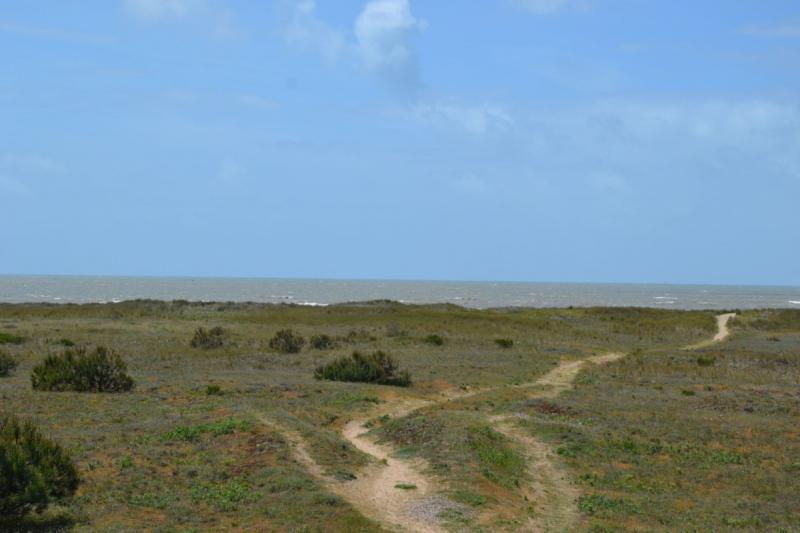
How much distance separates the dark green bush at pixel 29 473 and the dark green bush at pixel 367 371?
66.4 feet

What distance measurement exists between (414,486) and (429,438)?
4.51 metres

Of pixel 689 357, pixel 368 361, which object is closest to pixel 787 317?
pixel 689 357

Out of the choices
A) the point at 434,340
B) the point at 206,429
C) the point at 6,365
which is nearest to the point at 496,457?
the point at 206,429

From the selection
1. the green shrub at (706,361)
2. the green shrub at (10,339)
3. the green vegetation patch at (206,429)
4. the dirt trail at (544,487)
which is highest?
the green shrub at (10,339)

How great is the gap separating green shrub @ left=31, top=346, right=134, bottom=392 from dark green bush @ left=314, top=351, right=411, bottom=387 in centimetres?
953

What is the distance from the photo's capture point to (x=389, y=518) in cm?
1673

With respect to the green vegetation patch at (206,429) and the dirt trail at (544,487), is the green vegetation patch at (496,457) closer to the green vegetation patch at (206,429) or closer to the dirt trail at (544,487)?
the dirt trail at (544,487)

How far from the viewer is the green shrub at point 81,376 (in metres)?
30.9

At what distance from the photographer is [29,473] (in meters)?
15.4

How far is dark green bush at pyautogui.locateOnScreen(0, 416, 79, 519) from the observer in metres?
15.1

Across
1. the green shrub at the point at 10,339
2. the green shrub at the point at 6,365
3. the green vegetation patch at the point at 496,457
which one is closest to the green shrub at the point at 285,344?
the green shrub at the point at 10,339

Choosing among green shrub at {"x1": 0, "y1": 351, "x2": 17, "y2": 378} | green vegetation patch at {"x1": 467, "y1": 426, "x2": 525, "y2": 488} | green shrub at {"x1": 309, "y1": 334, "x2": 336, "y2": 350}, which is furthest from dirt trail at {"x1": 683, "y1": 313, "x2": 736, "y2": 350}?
green shrub at {"x1": 0, "y1": 351, "x2": 17, "y2": 378}

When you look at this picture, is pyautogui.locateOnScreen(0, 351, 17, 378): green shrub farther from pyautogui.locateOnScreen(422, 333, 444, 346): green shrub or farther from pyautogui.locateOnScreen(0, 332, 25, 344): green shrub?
pyautogui.locateOnScreen(422, 333, 444, 346): green shrub

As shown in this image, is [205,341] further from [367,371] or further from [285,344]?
[367,371]
